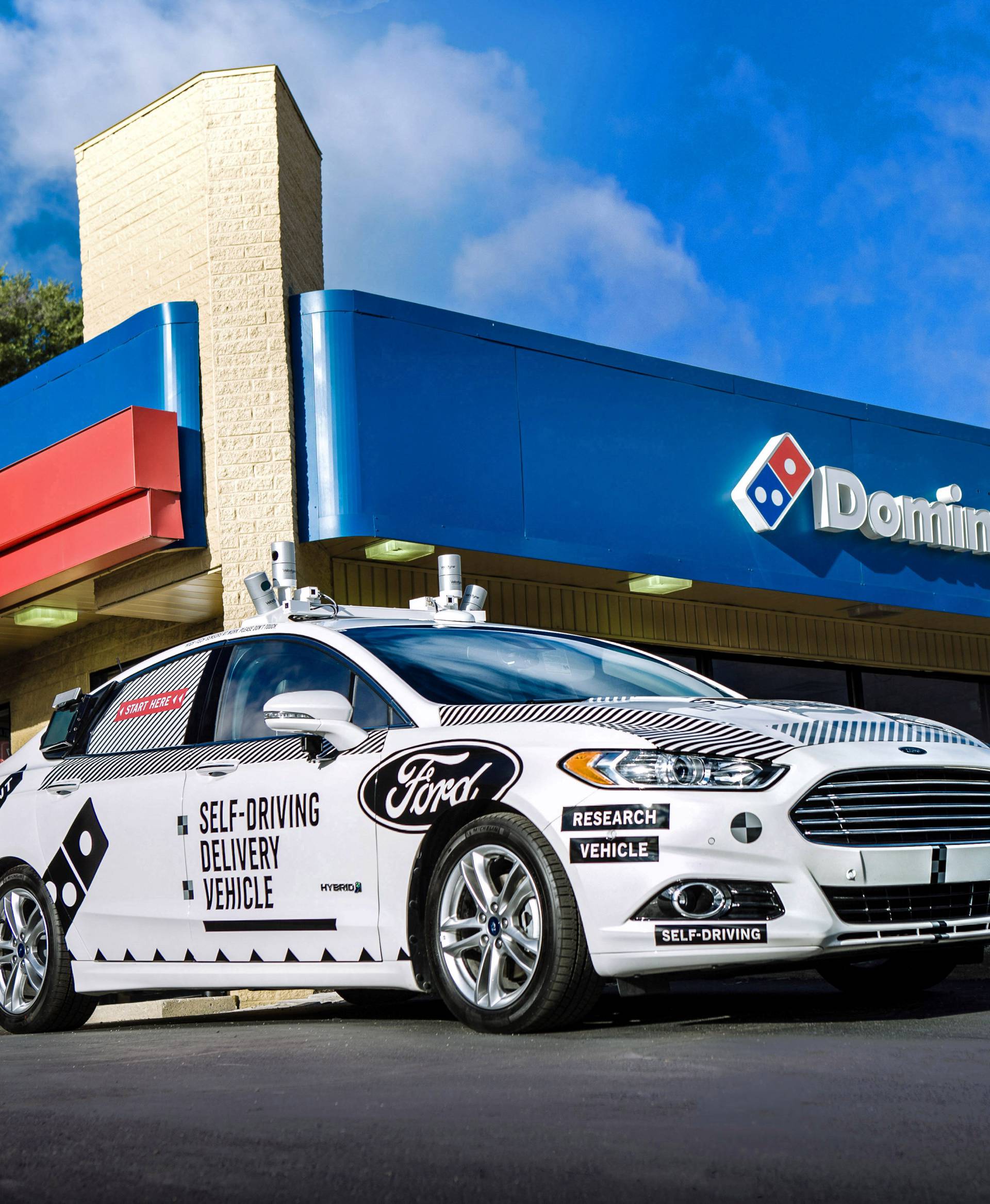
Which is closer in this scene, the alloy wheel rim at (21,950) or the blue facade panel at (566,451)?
the alloy wheel rim at (21,950)

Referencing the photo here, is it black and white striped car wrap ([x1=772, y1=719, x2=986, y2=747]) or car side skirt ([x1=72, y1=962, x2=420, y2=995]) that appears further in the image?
car side skirt ([x1=72, y1=962, x2=420, y2=995])

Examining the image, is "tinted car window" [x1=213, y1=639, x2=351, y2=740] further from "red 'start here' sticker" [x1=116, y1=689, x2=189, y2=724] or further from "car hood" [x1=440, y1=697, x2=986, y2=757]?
"car hood" [x1=440, y1=697, x2=986, y2=757]

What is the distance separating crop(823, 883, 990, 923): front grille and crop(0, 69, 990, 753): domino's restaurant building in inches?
276

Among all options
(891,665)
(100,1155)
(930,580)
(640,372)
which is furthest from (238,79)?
(100,1155)

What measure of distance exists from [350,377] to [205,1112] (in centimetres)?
863

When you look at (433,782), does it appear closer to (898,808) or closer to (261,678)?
(261,678)

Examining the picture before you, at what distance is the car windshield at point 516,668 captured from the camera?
6141mm

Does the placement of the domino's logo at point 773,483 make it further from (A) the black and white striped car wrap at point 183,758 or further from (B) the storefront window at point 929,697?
(A) the black and white striped car wrap at point 183,758

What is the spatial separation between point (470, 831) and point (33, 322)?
111 ft

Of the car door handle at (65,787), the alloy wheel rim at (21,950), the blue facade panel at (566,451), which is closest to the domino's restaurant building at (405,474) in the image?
the blue facade panel at (566,451)

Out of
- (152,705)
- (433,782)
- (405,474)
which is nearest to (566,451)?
(405,474)

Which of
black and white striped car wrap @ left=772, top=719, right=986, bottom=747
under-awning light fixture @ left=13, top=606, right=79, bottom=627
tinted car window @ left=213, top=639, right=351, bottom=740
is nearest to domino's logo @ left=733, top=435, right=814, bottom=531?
under-awning light fixture @ left=13, top=606, right=79, bottom=627

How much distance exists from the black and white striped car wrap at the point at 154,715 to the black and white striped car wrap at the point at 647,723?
1701 millimetres

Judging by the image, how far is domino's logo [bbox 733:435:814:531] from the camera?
14.2 metres
